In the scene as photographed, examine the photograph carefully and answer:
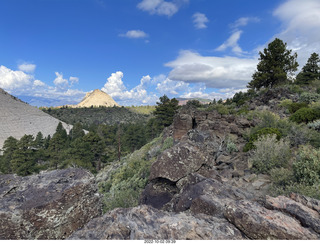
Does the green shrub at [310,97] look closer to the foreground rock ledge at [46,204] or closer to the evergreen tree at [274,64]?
the evergreen tree at [274,64]

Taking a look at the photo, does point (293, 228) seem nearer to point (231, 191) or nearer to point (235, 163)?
point (231, 191)

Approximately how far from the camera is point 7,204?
12.3 feet

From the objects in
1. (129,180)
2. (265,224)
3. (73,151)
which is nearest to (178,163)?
(265,224)

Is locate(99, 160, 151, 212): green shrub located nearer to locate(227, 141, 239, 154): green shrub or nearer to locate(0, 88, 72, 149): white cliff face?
locate(227, 141, 239, 154): green shrub

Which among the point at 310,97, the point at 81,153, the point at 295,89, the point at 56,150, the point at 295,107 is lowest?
the point at 56,150

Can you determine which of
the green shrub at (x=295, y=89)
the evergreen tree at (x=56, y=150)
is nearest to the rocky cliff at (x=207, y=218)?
the green shrub at (x=295, y=89)

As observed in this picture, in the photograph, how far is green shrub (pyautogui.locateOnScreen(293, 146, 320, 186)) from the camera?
642cm

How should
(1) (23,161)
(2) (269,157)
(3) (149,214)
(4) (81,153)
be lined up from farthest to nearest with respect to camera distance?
(4) (81,153), (1) (23,161), (2) (269,157), (3) (149,214)

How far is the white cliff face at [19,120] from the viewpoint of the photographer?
62.5m

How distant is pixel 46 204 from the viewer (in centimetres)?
384

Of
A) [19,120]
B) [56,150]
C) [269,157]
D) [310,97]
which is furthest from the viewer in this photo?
[19,120]

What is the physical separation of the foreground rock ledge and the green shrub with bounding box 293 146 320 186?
723cm

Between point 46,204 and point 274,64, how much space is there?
40308 millimetres

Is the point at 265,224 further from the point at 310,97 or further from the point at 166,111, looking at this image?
the point at 166,111
